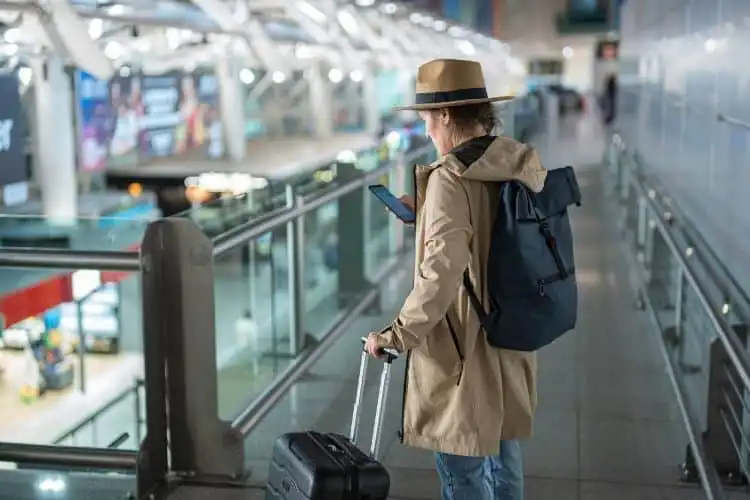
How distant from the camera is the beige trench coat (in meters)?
2.64

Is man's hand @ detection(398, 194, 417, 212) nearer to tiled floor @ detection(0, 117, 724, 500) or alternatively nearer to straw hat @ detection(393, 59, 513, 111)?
straw hat @ detection(393, 59, 513, 111)

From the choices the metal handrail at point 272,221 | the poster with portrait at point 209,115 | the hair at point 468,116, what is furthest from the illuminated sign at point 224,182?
the hair at point 468,116

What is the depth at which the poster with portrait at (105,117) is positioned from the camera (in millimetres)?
17000

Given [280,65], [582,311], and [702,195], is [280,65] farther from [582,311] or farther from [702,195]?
[702,195]

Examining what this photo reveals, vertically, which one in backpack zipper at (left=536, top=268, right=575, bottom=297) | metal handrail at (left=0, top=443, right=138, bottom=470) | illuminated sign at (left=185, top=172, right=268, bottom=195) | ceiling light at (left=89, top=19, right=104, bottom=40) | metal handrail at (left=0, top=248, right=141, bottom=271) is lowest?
illuminated sign at (left=185, top=172, right=268, bottom=195)

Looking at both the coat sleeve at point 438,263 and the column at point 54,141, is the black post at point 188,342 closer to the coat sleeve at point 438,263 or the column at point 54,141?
the coat sleeve at point 438,263

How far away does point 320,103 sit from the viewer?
2902 centimetres

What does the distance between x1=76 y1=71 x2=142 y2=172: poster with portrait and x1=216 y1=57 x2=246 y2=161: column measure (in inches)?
119

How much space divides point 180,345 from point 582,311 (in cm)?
389

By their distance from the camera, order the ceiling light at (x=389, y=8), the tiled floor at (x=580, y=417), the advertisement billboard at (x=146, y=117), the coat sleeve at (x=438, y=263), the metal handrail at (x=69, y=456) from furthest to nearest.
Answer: the advertisement billboard at (x=146, y=117) < the ceiling light at (x=389, y=8) < the tiled floor at (x=580, y=417) < the metal handrail at (x=69, y=456) < the coat sleeve at (x=438, y=263)

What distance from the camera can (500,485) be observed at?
307cm

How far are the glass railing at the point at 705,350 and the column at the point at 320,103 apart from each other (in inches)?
908

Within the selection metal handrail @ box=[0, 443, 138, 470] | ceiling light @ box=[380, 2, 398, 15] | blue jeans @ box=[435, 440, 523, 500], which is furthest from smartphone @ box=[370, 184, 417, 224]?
ceiling light @ box=[380, 2, 398, 15]

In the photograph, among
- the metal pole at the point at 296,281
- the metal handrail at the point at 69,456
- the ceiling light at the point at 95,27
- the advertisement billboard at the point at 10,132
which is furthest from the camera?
the ceiling light at the point at 95,27
